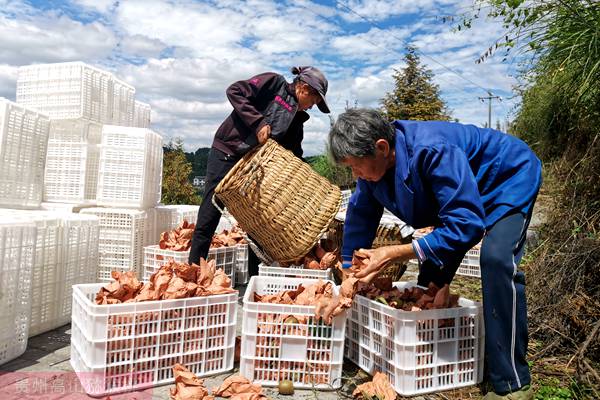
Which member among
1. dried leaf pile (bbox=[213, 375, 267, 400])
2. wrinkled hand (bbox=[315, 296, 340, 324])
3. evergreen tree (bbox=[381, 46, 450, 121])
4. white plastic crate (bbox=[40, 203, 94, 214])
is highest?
evergreen tree (bbox=[381, 46, 450, 121])

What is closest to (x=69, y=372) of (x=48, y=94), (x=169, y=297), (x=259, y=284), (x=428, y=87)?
(x=169, y=297)

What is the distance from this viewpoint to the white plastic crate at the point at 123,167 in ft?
13.6

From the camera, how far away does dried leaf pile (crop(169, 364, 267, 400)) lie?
6.90 feet

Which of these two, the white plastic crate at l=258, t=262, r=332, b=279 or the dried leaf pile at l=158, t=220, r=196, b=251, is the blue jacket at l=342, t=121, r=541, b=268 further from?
the dried leaf pile at l=158, t=220, r=196, b=251

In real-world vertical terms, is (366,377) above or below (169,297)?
below

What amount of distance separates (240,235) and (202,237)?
97cm

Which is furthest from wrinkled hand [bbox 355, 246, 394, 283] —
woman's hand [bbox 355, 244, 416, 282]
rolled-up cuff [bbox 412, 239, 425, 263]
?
rolled-up cuff [bbox 412, 239, 425, 263]

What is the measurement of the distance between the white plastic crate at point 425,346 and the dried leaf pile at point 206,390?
637mm

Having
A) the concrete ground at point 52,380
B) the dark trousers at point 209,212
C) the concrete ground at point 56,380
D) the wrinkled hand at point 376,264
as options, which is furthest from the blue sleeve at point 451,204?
the dark trousers at point 209,212

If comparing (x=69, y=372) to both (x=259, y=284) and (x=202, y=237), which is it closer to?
(x=259, y=284)

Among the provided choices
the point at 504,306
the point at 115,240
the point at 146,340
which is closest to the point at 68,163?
the point at 115,240

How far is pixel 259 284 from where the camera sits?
285cm

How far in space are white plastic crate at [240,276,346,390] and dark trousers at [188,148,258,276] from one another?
1326 mm

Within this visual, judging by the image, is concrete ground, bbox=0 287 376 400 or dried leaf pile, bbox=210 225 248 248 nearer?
concrete ground, bbox=0 287 376 400
